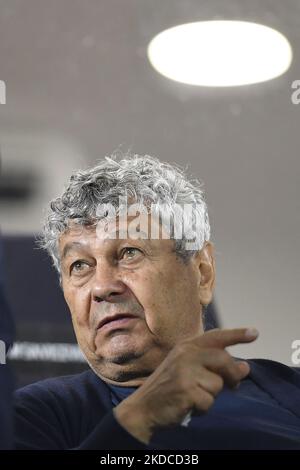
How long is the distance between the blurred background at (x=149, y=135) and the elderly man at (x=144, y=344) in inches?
2.1

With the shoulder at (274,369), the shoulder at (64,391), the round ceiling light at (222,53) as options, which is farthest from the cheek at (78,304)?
the round ceiling light at (222,53)

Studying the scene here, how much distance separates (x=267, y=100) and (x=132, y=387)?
807 millimetres

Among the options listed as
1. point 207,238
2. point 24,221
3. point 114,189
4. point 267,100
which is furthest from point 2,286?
point 267,100

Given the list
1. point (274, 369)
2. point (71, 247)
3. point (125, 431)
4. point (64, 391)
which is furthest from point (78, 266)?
point (274, 369)

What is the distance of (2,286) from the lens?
2281mm

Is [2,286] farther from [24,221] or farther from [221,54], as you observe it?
[221,54]

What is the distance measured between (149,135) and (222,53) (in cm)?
30

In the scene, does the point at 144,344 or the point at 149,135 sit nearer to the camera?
the point at 144,344

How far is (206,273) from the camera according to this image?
2297mm

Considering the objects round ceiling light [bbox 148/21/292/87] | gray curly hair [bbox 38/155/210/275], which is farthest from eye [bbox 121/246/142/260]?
round ceiling light [bbox 148/21/292/87]

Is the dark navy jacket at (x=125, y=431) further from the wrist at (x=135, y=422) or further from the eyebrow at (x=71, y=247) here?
the eyebrow at (x=71, y=247)

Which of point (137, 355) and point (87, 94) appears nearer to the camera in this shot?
point (137, 355)

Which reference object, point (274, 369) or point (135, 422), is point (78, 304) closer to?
point (135, 422)

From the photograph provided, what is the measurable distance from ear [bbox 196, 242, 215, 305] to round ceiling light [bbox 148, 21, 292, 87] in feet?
1.45
